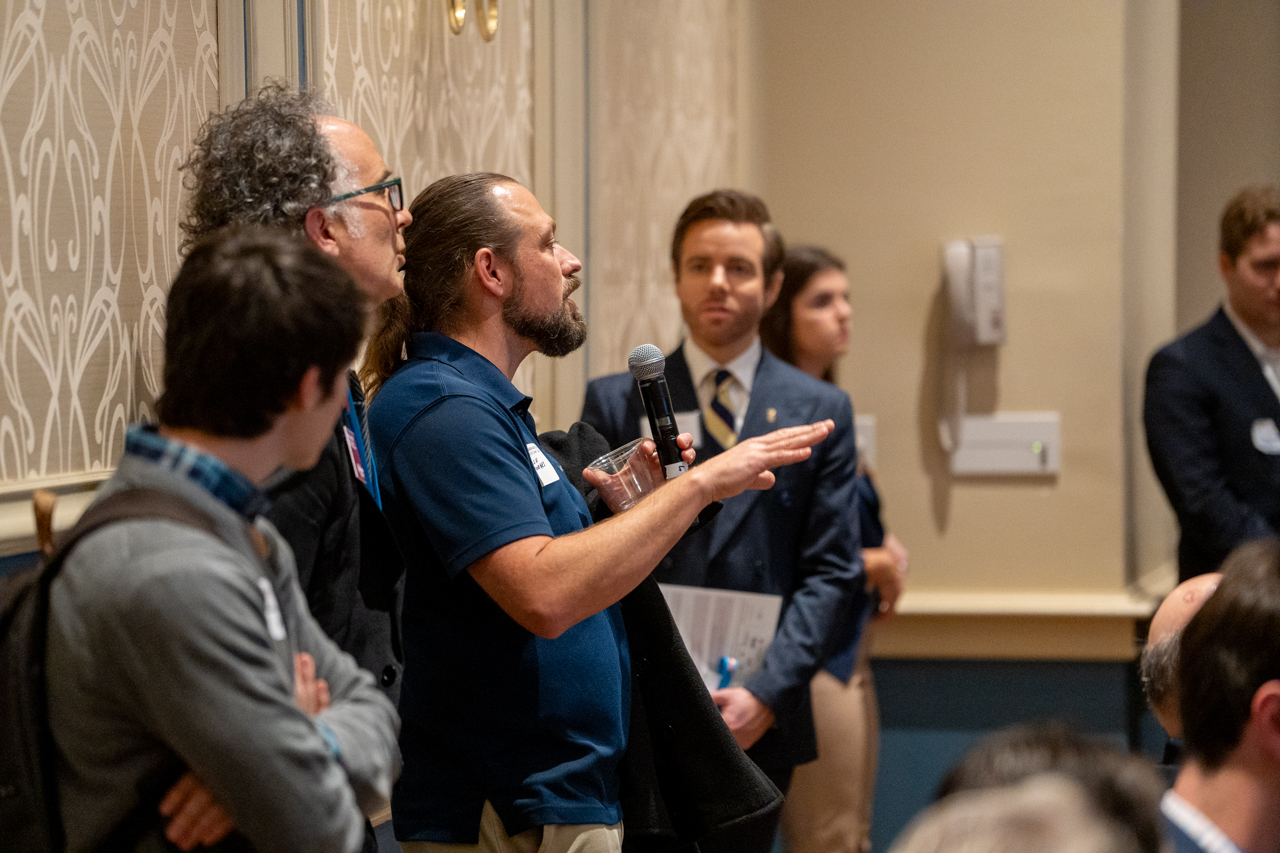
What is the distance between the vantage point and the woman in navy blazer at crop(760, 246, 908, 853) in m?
3.27

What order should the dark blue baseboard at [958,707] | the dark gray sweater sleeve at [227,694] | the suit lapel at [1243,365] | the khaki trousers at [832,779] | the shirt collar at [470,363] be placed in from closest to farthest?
the dark gray sweater sleeve at [227,694] < the shirt collar at [470,363] < the khaki trousers at [832,779] < the suit lapel at [1243,365] < the dark blue baseboard at [958,707]

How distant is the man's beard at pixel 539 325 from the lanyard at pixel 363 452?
0.36 meters

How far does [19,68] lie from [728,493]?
3.54 feet

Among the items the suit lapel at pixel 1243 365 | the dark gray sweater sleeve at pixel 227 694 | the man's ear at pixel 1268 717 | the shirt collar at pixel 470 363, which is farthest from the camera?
the suit lapel at pixel 1243 365

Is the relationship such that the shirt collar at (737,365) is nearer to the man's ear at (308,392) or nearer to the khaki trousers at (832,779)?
the khaki trousers at (832,779)

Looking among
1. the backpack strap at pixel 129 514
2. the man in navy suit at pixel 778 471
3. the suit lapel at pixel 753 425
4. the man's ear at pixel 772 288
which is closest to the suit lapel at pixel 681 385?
the man in navy suit at pixel 778 471

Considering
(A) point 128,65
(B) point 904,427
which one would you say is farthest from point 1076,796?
(B) point 904,427

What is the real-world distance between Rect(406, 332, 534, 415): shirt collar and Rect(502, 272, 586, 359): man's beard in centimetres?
9

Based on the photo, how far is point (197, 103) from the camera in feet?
6.31

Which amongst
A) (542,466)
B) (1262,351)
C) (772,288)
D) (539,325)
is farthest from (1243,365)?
(542,466)

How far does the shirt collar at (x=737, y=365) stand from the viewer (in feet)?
9.70

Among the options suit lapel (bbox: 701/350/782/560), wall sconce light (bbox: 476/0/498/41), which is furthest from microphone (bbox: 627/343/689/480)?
wall sconce light (bbox: 476/0/498/41)

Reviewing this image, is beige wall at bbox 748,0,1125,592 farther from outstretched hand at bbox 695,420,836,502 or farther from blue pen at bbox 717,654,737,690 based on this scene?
outstretched hand at bbox 695,420,836,502

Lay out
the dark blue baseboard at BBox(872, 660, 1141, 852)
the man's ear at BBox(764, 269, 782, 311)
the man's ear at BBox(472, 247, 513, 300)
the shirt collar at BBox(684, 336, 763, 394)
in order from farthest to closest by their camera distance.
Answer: the dark blue baseboard at BBox(872, 660, 1141, 852)
the man's ear at BBox(764, 269, 782, 311)
the shirt collar at BBox(684, 336, 763, 394)
the man's ear at BBox(472, 247, 513, 300)
